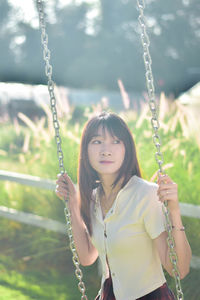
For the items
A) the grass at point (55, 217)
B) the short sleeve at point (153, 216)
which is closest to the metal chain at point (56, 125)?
the short sleeve at point (153, 216)

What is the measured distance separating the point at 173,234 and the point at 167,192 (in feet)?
0.62

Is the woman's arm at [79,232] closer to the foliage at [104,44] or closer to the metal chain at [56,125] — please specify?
the metal chain at [56,125]

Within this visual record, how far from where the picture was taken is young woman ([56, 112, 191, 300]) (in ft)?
5.95

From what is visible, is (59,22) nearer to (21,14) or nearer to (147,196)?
(21,14)

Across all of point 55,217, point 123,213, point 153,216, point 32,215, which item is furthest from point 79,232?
point 32,215

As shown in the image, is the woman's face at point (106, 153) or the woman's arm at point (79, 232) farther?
the woman's arm at point (79, 232)

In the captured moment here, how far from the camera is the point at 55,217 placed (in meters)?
4.45

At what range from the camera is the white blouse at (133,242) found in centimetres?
187

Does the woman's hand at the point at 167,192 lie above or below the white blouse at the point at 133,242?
above

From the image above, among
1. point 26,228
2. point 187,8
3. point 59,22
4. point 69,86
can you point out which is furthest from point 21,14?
point 26,228

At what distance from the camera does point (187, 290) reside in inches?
122

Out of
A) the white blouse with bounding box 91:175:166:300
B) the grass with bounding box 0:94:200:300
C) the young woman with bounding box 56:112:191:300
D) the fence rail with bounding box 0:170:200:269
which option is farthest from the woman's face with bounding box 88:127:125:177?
the fence rail with bounding box 0:170:200:269

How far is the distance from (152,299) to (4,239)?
10.5 feet

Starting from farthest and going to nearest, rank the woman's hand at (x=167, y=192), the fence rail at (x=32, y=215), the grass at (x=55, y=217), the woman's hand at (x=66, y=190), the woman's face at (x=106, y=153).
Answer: the fence rail at (x=32, y=215), the grass at (x=55, y=217), the woman's hand at (x=66, y=190), the woman's face at (x=106, y=153), the woman's hand at (x=167, y=192)
